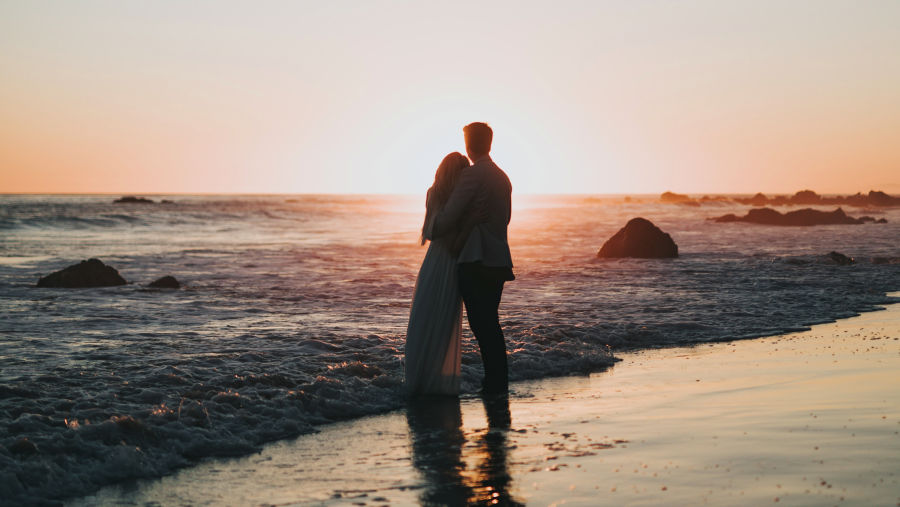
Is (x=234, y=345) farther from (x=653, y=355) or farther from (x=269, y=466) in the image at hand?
(x=653, y=355)

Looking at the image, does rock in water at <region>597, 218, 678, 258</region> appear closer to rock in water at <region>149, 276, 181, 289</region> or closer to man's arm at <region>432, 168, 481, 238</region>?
rock in water at <region>149, 276, 181, 289</region>

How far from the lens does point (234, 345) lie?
828cm

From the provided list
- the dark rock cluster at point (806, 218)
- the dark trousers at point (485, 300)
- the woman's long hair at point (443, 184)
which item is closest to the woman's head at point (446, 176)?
the woman's long hair at point (443, 184)

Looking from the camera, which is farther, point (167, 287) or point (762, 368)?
point (167, 287)

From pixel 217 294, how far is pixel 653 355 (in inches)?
324

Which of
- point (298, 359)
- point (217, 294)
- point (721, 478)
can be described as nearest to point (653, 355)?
point (298, 359)

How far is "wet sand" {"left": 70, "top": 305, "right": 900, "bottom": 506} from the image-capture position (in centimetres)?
363

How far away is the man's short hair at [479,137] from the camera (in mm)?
5961

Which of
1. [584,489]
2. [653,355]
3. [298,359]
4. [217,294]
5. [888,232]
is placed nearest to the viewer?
[584,489]

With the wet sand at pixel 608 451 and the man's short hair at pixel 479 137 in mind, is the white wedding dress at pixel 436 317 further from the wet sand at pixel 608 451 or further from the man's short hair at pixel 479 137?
the man's short hair at pixel 479 137

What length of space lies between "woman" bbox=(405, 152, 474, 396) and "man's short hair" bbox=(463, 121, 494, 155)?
15cm

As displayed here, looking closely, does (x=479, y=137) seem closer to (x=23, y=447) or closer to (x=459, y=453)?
Answer: (x=459, y=453)

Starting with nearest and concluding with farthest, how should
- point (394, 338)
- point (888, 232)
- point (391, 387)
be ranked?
point (391, 387)
point (394, 338)
point (888, 232)

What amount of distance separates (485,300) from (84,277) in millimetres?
10827
